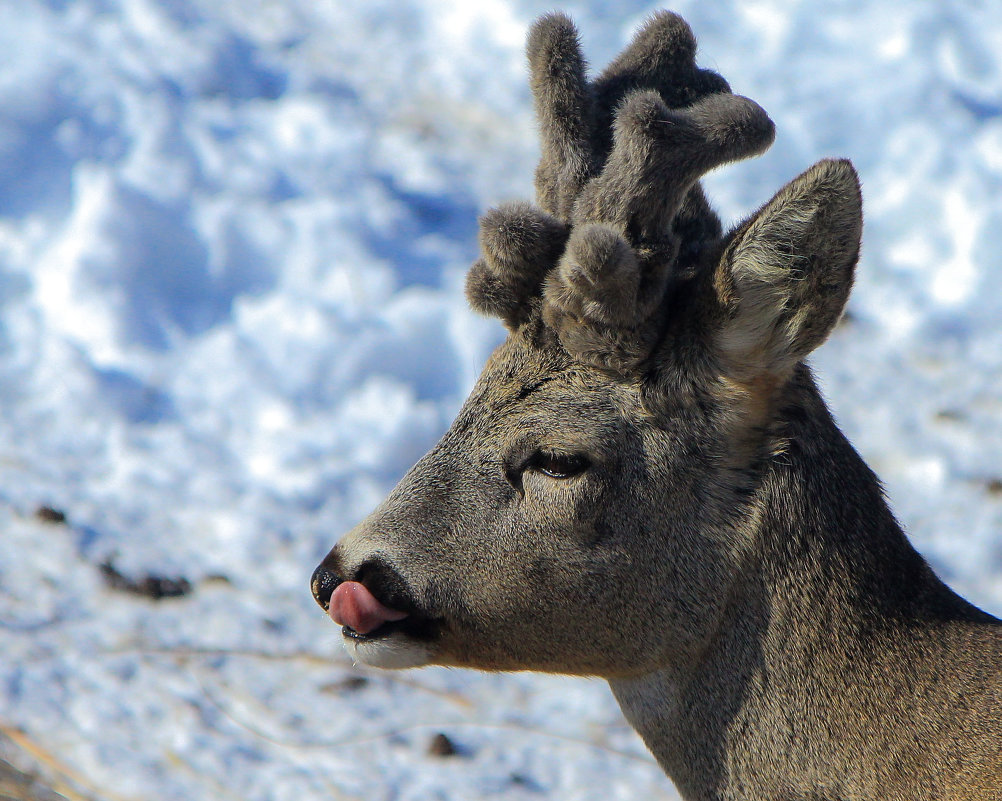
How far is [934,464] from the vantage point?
621 centimetres

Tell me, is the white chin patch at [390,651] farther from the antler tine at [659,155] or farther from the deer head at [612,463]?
the antler tine at [659,155]

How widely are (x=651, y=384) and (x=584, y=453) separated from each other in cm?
23

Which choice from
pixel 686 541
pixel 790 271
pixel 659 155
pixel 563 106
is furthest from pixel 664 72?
pixel 686 541

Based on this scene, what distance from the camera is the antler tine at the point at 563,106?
3064 mm

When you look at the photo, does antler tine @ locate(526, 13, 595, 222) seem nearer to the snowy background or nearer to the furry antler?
the furry antler

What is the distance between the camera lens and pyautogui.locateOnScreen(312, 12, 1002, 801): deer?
2.71 metres

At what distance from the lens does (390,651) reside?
2.83m

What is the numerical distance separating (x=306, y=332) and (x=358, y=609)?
12.9 ft

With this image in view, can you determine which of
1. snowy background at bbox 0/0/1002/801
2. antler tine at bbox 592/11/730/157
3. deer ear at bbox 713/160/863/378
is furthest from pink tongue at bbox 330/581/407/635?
→ snowy background at bbox 0/0/1002/801

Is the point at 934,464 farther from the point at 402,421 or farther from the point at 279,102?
the point at 279,102

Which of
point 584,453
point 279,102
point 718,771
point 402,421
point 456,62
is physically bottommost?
point 718,771

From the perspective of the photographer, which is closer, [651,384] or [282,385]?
[651,384]

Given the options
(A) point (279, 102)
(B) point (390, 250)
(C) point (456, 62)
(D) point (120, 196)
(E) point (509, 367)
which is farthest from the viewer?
(C) point (456, 62)

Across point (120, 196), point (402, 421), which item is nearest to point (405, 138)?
point (120, 196)
